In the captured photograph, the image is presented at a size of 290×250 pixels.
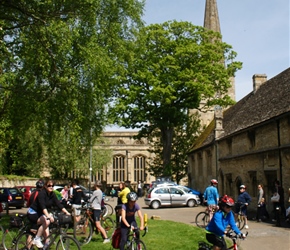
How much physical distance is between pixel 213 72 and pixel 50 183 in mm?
29418

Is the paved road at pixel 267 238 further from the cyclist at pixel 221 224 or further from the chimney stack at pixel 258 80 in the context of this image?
the chimney stack at pixel 258 80

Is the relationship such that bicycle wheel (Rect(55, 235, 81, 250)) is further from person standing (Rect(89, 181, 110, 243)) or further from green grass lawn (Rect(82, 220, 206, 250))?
person standing (Rect(89, 181, 110, 243))

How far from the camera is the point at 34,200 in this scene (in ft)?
32.8

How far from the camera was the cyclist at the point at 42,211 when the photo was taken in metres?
9.47

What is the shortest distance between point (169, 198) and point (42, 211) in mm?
19207

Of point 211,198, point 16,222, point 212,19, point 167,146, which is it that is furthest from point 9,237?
point 212,19

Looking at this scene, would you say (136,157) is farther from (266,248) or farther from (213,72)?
(266,248)

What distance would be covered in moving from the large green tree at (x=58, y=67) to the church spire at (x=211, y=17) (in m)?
42.8

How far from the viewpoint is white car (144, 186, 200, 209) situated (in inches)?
1104

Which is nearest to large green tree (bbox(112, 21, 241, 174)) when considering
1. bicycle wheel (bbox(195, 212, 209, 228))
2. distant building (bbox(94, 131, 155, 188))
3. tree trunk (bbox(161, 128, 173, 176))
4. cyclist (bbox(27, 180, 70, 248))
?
tree trunk (bbox(161, 128, 173, 176))

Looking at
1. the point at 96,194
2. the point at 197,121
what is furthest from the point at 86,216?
the point at 197,121

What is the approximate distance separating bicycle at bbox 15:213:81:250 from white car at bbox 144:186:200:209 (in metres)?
18.2

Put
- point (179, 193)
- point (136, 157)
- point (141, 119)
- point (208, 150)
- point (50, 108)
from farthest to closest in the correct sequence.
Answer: point (136, 157), point (141, 119), point (208, 150), point (179, 193), point (50, 108)

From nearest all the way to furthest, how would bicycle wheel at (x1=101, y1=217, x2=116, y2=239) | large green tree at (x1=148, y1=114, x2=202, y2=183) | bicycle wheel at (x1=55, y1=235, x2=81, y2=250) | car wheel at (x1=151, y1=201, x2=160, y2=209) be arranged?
bicycle wheel at (x1=55, y1=235, x2=81, y2=250), bicycle wheel at (x1=101, y1=217, x2=116, y2=239), car wheel at (x1=151, y1=201, x2=160, y2=209), large green tree at (x1=148, y1=114, x2=202, y2=183)
